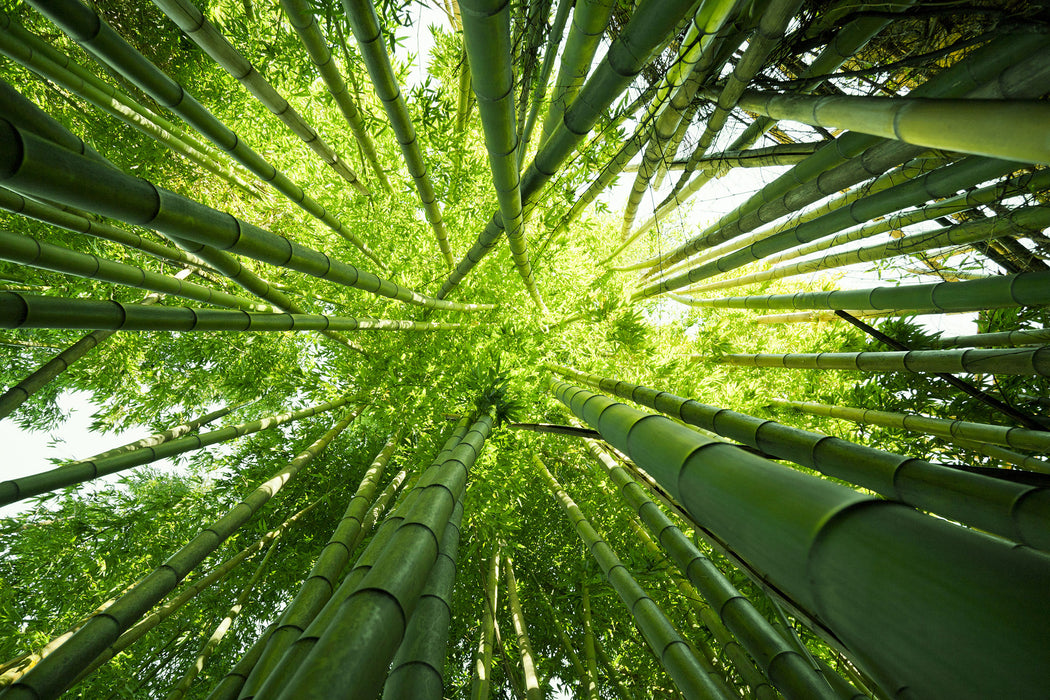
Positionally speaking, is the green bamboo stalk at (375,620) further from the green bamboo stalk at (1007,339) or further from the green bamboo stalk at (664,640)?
the green bamboo stalk at (1007,339)

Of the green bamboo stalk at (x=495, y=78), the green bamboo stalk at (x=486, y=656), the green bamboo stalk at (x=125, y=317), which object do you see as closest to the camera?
the green bamboo stalk at (x=495, y=78)

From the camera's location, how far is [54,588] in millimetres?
3781

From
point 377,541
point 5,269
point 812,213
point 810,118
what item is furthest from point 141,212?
point 5,269

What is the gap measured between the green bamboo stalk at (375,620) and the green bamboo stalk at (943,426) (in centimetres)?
339

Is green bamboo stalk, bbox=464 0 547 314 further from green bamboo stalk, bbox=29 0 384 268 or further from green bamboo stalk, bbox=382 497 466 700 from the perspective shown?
green bamboo stalk, bbox=29 0 384 268

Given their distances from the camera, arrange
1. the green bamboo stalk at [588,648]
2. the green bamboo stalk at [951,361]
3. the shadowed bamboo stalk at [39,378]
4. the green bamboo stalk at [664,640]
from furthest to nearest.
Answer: the green bamboo stalk at [588,648]
the shadowed bamboo stalk at [39,378]
the green bamboo stalk at [951,361]
the green bamboo stalk at [664,640]

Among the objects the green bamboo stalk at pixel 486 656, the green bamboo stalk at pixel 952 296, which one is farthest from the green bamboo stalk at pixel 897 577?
the green bamboo stalk at pixel 486 656

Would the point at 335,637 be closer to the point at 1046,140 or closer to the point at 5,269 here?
the point at 1046,140

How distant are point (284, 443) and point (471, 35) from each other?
5047 millimetres

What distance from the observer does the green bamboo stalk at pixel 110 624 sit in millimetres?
1567

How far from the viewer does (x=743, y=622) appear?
2057 mm

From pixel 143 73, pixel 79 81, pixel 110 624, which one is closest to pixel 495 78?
pixel 143 73

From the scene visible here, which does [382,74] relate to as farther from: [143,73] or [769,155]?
[769,155]

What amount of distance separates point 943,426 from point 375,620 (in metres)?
4.20
